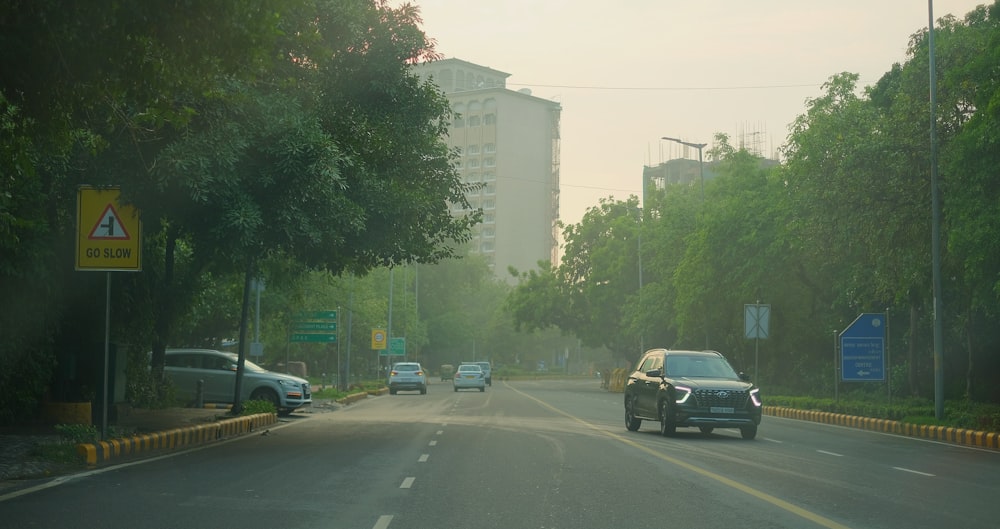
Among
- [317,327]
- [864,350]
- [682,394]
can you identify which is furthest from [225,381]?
[864,350]

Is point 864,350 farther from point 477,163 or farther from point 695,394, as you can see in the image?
point 477,163

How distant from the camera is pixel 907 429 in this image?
28.0 meters

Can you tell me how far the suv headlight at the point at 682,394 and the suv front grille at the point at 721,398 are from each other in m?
0.16

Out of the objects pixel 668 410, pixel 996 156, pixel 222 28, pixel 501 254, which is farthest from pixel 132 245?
pixel 501 254

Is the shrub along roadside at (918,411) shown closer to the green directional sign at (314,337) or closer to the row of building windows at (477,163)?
the green directional sign at (314,337)

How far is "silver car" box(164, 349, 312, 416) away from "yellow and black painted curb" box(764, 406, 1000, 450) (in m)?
15.7

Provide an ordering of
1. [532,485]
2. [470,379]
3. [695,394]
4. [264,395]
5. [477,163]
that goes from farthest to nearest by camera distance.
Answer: [477,163]
[470,379]
[264,395]
[695,394]
[532,485]

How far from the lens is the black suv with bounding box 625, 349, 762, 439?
74.3 ft

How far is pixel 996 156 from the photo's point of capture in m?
23.4

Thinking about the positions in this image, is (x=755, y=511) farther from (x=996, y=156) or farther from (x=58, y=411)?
(x=58, y=411)

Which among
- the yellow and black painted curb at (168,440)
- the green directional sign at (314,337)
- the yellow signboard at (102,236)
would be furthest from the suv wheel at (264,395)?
the green directional sign at (314,337)

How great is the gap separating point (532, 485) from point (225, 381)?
74.0ft

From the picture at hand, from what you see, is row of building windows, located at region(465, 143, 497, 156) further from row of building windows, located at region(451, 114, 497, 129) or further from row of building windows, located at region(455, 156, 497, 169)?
row of building windows, located at region(451, 114, 497, 129)

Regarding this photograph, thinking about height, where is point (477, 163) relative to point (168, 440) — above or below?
above
